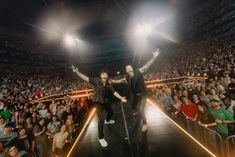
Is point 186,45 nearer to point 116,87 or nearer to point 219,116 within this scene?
point 116,87

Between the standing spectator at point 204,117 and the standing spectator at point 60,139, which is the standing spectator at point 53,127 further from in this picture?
the standing spectator at point 204,117

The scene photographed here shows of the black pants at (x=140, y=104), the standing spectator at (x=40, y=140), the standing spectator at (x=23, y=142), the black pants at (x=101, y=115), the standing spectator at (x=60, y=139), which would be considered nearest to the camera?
the black pants at (x=101, y=115)

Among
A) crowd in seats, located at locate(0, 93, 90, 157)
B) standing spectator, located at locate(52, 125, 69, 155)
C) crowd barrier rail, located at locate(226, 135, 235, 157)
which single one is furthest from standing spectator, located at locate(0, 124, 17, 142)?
crowd barrier rail, located at locate(226, 135, 235, 157)

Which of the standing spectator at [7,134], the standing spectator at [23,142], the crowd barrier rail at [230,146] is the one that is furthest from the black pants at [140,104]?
the standing spectator at [7,134]

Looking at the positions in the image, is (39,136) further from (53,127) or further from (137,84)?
(137,84)

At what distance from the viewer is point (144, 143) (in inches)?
175

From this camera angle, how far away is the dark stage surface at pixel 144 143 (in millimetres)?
3984

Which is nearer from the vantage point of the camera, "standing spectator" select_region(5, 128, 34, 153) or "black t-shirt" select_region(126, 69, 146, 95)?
"black t-shirt" select_region(126, 69, 146, 95)

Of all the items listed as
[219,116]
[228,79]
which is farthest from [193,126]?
[228,79]

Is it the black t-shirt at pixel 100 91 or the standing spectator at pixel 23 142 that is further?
the standing spectator at pixel 23 142

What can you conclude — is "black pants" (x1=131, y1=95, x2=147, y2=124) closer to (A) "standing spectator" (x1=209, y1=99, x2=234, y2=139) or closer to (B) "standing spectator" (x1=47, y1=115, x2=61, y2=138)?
(A) "standing spectator" (x1=209, y1=99, x2=234, y2=139)

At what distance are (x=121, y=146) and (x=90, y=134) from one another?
4.93 feet

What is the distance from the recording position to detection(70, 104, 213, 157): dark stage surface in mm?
3984

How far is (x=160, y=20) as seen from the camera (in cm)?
4125
